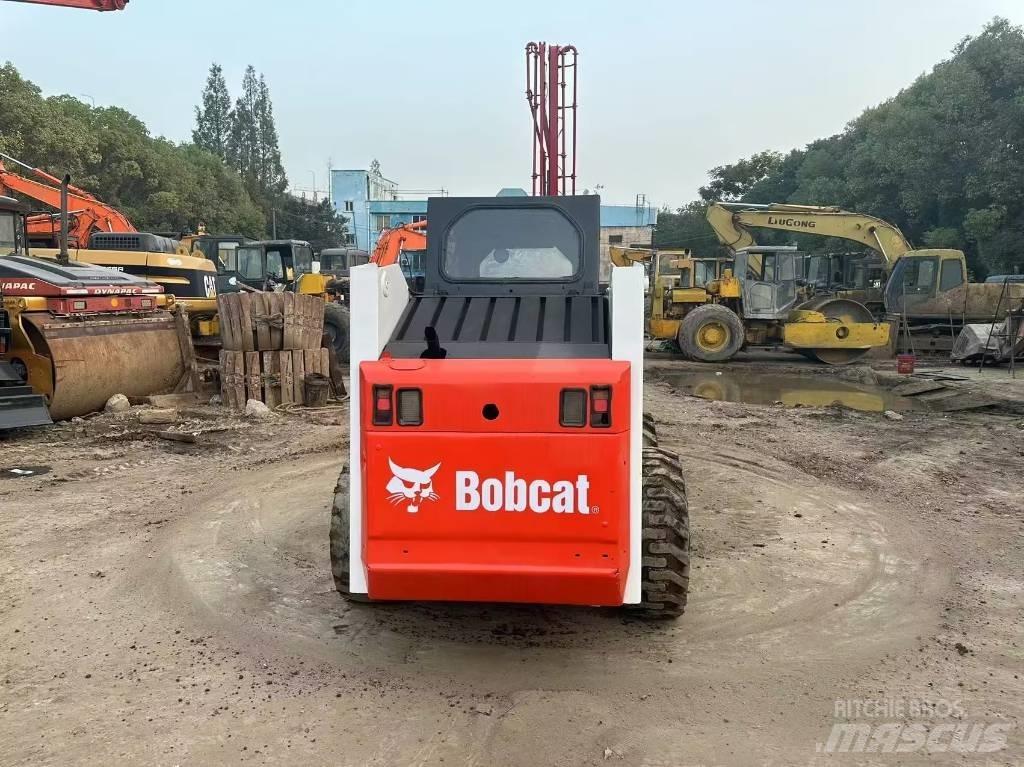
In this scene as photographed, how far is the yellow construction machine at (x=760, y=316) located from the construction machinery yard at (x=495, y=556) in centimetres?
742

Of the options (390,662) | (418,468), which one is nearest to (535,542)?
(418,468)

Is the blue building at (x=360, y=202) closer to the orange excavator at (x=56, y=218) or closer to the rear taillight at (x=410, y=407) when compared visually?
the orange excavator at (x=56, y=218)

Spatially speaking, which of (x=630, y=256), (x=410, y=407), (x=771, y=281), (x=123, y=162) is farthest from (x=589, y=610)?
(x=123, y=162)

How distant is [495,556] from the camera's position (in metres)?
3.10

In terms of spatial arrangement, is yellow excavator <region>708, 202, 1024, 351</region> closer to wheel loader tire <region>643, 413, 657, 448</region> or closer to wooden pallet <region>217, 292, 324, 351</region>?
wooden pallet <region>217, 292, 324, 351</region>

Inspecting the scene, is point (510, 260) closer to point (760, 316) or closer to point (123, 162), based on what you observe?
point (760, 316)

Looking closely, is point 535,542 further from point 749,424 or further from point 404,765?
point 749,424

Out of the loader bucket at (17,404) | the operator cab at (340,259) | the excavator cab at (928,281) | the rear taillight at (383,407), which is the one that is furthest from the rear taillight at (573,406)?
the operator cab at (340,259)

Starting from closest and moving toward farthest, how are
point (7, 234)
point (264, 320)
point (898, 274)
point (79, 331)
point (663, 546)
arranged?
point (663, 546)
point (79, 331)
point (264, 320)
point (7, 234)
point (898, 274)

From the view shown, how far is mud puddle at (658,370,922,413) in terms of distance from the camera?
1155cm

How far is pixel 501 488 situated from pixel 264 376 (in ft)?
24.3

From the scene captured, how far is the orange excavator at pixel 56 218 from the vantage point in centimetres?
1384

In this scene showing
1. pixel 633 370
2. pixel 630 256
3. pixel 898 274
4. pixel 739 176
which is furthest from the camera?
pixel 739 176

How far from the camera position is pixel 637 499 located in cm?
325
